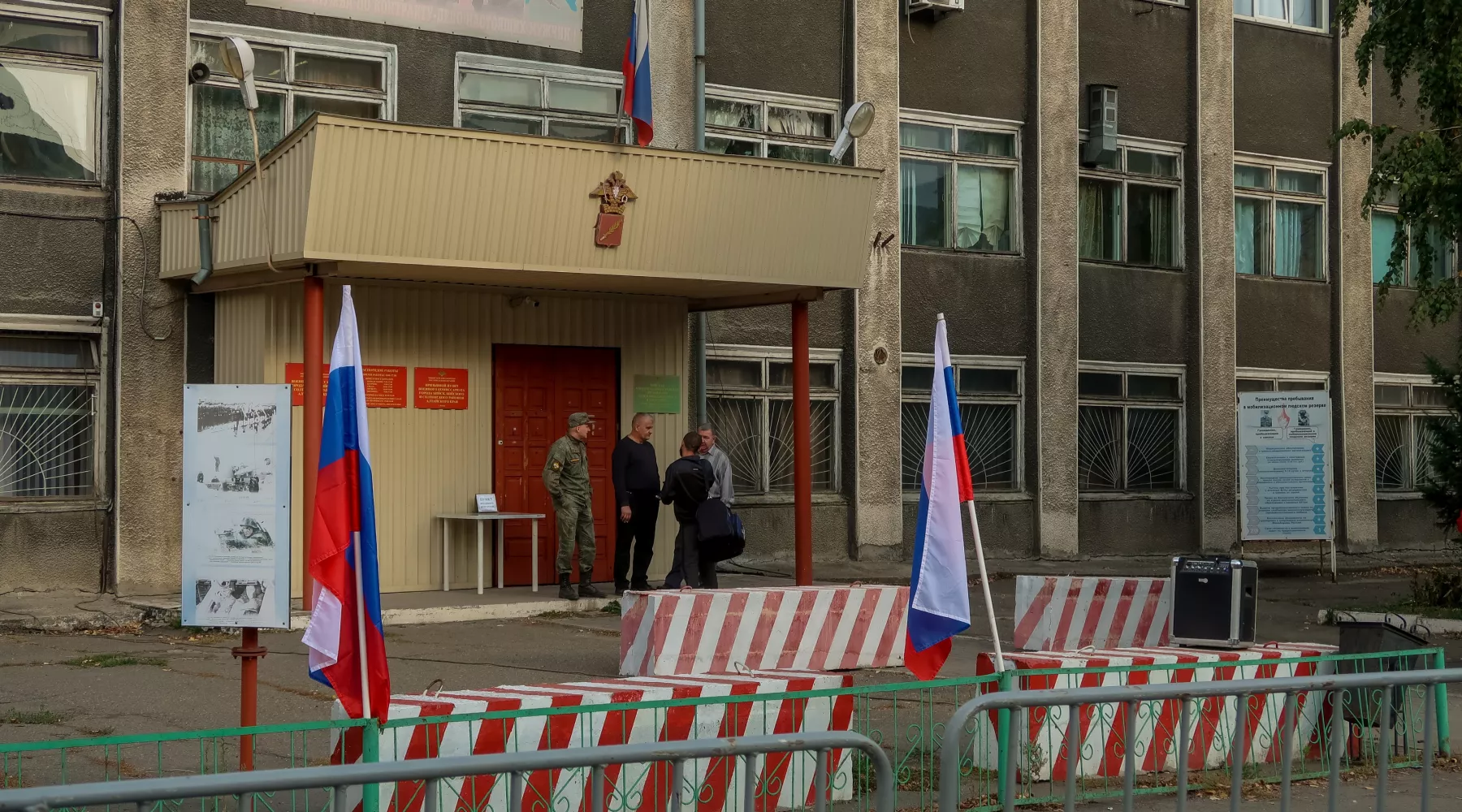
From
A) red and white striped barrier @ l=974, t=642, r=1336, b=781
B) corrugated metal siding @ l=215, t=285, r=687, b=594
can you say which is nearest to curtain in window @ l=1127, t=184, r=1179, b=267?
corrugated metal siding @ l=215, t=285, r=687, b=594

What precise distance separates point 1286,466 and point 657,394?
8416 millimetres

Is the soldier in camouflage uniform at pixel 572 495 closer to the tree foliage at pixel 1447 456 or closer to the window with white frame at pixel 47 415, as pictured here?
the window with white frame at pixel 47 415

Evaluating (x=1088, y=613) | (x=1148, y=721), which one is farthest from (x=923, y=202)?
(x=1148, y=721)

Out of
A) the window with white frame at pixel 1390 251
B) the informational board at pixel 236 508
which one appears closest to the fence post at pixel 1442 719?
the informational board at pixel 236 508

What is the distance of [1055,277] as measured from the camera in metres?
22.4

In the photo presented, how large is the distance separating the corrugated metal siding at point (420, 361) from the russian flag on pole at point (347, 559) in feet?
29.8

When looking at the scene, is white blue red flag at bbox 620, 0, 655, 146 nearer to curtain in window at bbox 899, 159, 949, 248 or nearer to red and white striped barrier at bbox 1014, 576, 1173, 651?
curtain in window at bbox 899, 159, 949, 248

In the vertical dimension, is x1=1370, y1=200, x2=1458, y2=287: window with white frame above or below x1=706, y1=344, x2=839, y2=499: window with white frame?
above

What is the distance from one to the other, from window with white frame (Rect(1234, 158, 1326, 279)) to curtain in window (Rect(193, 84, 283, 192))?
14.1m

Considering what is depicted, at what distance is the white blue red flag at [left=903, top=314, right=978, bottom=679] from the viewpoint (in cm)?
789

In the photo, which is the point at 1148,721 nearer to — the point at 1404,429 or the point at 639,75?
the point at 639,75

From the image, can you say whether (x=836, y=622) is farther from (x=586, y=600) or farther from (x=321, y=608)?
(x=321, y=608)

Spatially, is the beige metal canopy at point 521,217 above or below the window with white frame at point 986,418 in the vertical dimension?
above

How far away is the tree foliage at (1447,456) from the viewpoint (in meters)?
20.1
